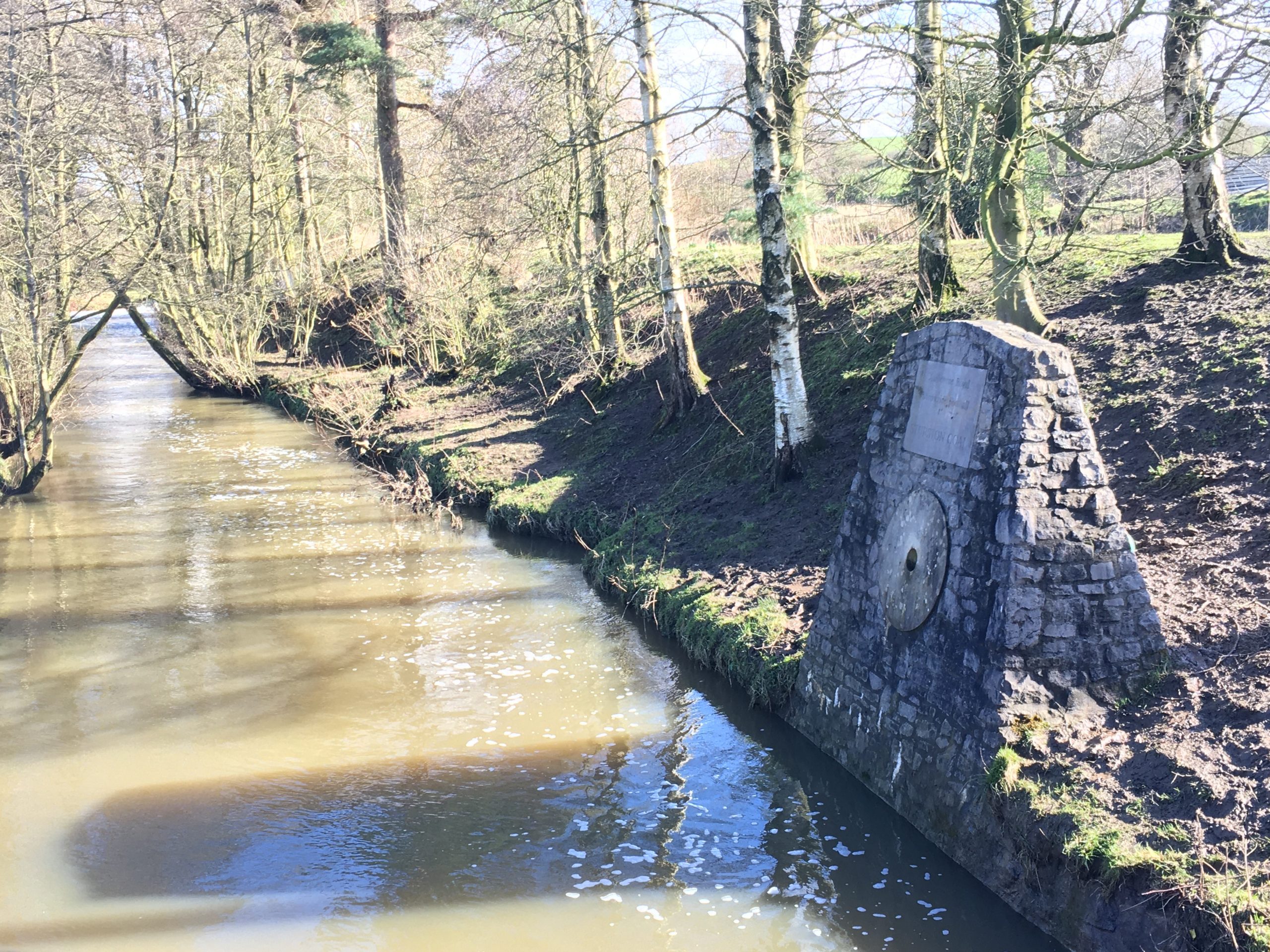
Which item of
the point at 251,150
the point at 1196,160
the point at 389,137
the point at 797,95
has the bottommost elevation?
the point at 1196,160

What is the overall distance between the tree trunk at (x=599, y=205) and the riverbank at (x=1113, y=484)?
3.36ft

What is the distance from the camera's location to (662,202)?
14.0 m

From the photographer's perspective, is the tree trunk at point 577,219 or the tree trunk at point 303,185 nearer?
the tree trunk at point 577,219

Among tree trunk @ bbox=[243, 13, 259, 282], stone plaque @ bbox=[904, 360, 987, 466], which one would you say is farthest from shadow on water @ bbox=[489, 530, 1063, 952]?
tree trunk @ bbox=[243, 13, 259, 282]

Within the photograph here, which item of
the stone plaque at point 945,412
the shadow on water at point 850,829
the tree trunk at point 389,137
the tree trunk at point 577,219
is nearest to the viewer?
the shadow on water at point 850,829

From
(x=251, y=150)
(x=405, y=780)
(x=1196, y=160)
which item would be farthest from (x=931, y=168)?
(x=251, y=150)

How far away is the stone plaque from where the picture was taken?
22.4 feet

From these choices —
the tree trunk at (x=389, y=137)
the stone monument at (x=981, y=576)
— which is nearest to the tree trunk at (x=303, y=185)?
the tree trunk at (x=389, y=137)

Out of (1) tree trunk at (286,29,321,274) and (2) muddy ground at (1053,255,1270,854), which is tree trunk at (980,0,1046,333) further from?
(1) tree trunk at (286,29,321,274)

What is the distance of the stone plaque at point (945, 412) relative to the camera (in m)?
6.82

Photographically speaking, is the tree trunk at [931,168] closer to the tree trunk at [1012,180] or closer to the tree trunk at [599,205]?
the tree trunk at [1012,180]

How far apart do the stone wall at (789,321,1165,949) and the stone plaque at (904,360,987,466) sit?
0.04 feet

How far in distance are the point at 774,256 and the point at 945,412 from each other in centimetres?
476

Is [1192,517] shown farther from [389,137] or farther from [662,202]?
[389,137]
